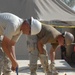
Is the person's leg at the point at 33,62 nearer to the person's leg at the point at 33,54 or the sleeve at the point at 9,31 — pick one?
the person's leg at the point at 33,54

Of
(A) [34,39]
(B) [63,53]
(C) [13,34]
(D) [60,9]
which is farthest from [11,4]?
(C) [13,34]

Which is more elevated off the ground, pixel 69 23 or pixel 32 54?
pixel 69 23

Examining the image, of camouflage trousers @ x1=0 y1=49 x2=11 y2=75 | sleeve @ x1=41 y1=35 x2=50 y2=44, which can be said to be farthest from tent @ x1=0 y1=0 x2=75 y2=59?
camouflage trousers @ x1=0 y1=49 x2=11 y2=75

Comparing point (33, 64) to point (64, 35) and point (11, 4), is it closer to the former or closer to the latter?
point (64, 35)

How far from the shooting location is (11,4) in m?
11.5

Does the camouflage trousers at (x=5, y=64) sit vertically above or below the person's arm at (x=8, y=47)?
below

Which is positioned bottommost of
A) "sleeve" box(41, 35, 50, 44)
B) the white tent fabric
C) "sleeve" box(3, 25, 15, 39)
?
"sleeve" box(41, 35, 50, 44)

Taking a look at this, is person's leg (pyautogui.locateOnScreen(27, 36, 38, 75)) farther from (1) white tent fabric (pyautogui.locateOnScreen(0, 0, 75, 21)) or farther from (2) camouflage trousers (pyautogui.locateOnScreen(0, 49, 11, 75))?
(1) white tent fabric (pyautogui.locateOnScreen(0, 0, 75, 21))

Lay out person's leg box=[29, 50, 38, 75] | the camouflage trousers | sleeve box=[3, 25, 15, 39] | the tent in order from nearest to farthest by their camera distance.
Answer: sleeve box=[3, 25, 15, 39], the camouflage trousers, person's leg box=[29, 50, 38, 75], the tent

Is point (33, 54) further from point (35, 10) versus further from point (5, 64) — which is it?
point (35, 10)

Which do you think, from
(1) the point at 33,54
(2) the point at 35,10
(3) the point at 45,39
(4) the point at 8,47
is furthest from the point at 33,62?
(2) the point at 35,10

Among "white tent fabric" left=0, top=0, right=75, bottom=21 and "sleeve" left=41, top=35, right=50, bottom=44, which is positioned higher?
"white tent fabric" left=0, top=0, right=75, bottom=21

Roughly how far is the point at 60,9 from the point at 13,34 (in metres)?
7.62

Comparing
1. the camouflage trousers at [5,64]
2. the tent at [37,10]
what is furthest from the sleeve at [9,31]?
the tent at [37,10]
